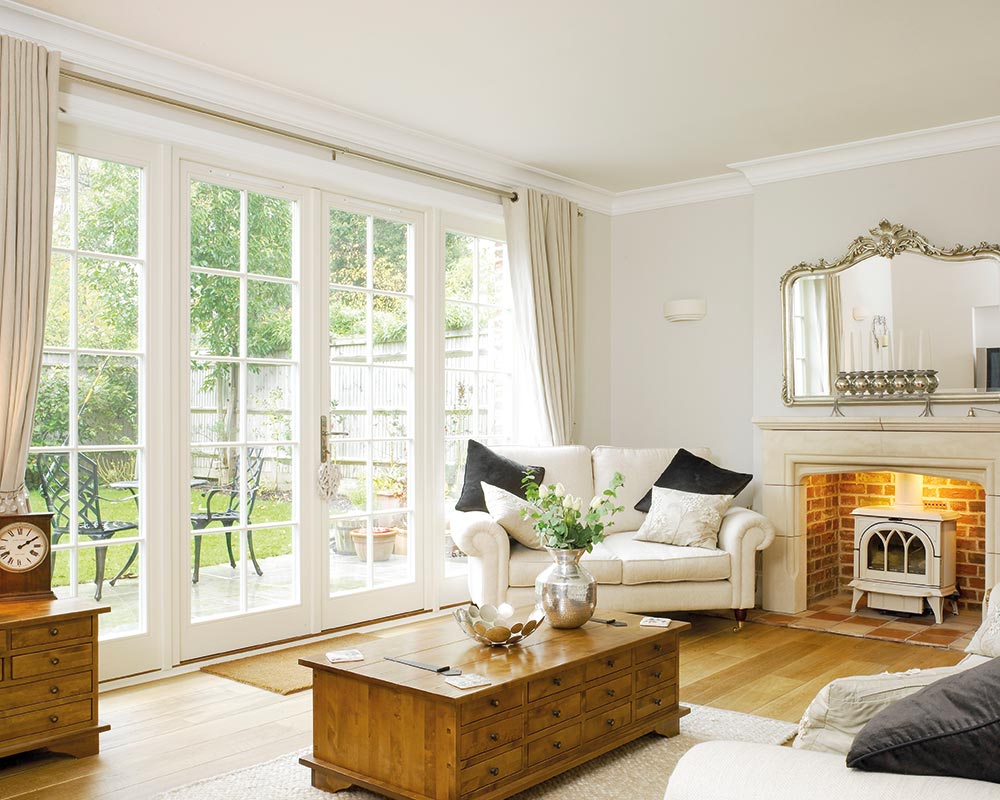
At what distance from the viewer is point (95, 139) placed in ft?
12.7

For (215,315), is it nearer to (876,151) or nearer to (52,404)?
(52,404)

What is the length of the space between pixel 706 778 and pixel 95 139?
3535mm

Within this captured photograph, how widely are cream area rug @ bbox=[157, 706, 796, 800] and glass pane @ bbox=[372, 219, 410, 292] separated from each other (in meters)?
2.71

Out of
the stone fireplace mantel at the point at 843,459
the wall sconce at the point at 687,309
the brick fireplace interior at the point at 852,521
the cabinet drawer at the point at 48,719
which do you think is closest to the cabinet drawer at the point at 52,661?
the cabinet drawer at the point at 48,719

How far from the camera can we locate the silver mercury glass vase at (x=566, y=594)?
10.7 ft

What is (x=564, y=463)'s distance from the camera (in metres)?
5.54

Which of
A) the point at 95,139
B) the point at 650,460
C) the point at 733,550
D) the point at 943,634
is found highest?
the point at 95,139

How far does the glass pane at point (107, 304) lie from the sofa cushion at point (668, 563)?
2593 millimetres

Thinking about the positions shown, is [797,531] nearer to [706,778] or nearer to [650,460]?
[650,460]

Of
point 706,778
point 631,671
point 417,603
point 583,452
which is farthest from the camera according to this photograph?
point 583,452

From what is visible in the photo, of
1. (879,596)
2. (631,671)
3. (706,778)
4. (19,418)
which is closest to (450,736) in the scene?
(631,671)

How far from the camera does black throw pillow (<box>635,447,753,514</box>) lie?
17.2ft

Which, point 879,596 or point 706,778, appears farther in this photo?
point 879,596

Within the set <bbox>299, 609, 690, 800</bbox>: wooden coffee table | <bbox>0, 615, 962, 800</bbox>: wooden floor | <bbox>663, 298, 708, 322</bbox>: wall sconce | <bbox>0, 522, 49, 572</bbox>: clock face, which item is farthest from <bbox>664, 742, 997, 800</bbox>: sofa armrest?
<bbox>663, 298, 708, 322</bbox>: wall sconce
